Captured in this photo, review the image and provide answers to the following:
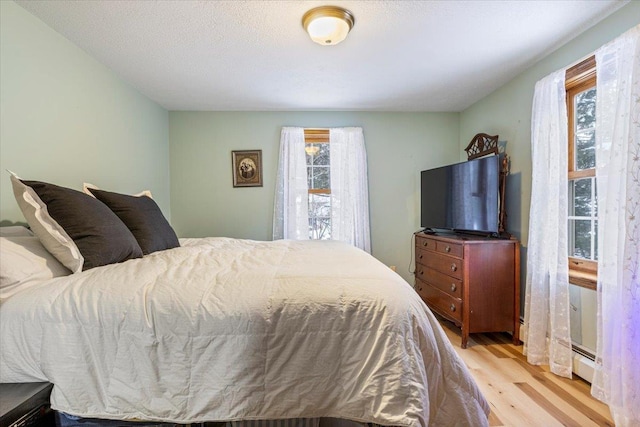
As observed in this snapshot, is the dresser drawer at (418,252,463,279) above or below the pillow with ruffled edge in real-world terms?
below

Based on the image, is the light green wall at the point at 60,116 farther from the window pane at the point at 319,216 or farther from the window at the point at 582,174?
the window at the point at 582,174

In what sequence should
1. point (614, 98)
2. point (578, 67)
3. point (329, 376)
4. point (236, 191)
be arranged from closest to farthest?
point (329, 376) < point (614, 98) < point (578, 67) < point (236, 191)

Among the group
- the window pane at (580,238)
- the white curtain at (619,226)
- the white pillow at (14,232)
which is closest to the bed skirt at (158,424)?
the white pillow at (14,232)

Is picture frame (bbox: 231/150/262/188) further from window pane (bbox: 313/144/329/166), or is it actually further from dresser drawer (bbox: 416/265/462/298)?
dresser drawer (bbox: 416/265/462/298)

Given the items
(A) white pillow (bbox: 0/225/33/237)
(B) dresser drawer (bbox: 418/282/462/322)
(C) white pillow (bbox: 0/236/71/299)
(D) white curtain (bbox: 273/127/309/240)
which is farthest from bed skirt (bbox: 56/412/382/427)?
(D) white curtain (bbox: 273/127/309/240)

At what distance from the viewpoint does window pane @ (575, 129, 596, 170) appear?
1909 mm

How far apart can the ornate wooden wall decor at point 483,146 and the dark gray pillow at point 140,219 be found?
2842 millimetres

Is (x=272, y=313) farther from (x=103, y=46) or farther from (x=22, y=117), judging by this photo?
(x=103, y=46)

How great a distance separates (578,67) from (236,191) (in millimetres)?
3183

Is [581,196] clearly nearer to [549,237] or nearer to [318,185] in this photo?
[549,237]

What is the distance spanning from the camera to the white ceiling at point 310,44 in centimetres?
164

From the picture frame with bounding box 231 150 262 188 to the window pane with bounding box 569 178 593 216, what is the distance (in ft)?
9.42

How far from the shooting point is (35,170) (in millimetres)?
1716

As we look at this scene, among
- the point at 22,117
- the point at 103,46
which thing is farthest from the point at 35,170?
the point at 103,46
